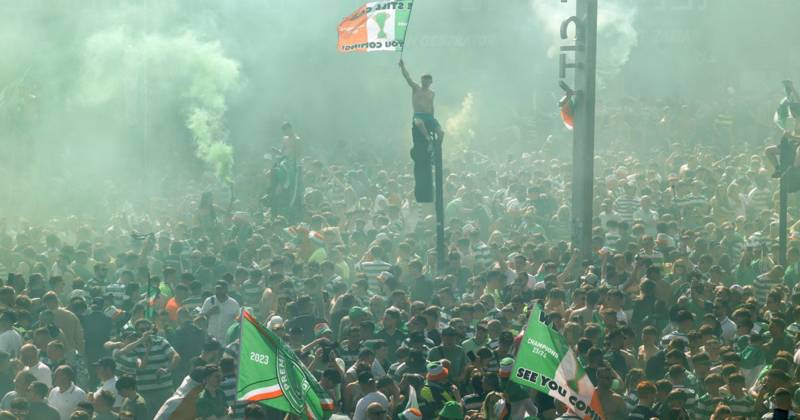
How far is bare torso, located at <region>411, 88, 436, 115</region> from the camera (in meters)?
15.1

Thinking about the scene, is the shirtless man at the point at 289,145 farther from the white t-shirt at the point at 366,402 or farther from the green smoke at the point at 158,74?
the white t-shirt at the point at 366,402

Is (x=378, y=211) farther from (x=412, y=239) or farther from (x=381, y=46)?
(x=381, y=46)

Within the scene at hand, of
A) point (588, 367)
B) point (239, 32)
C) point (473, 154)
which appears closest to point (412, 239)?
point (588, 367)

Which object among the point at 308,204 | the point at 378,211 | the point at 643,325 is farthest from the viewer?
the point at 308,204

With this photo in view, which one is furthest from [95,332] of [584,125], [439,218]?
[584,125]

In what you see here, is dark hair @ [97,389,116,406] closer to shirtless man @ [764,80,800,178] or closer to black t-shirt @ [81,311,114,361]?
black t-shirt @ [81,311,114,361]

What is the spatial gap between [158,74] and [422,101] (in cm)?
1638

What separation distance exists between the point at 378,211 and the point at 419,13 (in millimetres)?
20428

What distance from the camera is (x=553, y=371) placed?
9.24 meters

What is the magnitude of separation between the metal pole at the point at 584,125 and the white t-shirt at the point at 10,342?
706 centimetres

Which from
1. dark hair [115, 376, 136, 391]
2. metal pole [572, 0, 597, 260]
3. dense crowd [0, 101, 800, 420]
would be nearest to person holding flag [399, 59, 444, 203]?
dense crowd [0, 101, 800, 420]

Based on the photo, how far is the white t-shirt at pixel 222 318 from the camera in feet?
42.7

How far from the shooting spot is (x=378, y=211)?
18.8 m

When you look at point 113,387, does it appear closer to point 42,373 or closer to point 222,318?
point 42,373
